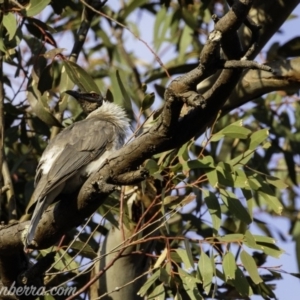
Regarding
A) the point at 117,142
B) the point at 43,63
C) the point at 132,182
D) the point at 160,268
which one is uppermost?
the point at 43,63

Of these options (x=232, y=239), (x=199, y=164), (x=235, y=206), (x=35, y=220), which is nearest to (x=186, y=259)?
(x=232, y=239)

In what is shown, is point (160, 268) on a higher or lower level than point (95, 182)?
lower

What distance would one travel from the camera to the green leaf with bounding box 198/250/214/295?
405cm

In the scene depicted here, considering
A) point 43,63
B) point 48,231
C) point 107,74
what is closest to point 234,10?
point 48,231

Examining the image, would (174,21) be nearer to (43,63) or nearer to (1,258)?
(43,63)

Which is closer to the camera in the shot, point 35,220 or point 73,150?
point 35,220

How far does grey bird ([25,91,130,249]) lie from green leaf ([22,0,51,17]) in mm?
492

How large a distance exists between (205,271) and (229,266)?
11 centimetres

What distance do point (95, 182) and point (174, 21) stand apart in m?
3.59

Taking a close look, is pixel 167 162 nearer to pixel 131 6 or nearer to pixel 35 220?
pixel 35 220

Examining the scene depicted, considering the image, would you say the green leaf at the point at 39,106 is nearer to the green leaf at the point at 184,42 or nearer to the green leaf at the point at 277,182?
the green leaf at the point at 277,182

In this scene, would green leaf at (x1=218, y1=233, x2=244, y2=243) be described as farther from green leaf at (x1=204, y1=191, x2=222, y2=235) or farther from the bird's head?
the bird's head

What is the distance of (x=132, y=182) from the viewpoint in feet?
10.7

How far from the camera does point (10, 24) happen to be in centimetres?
460
